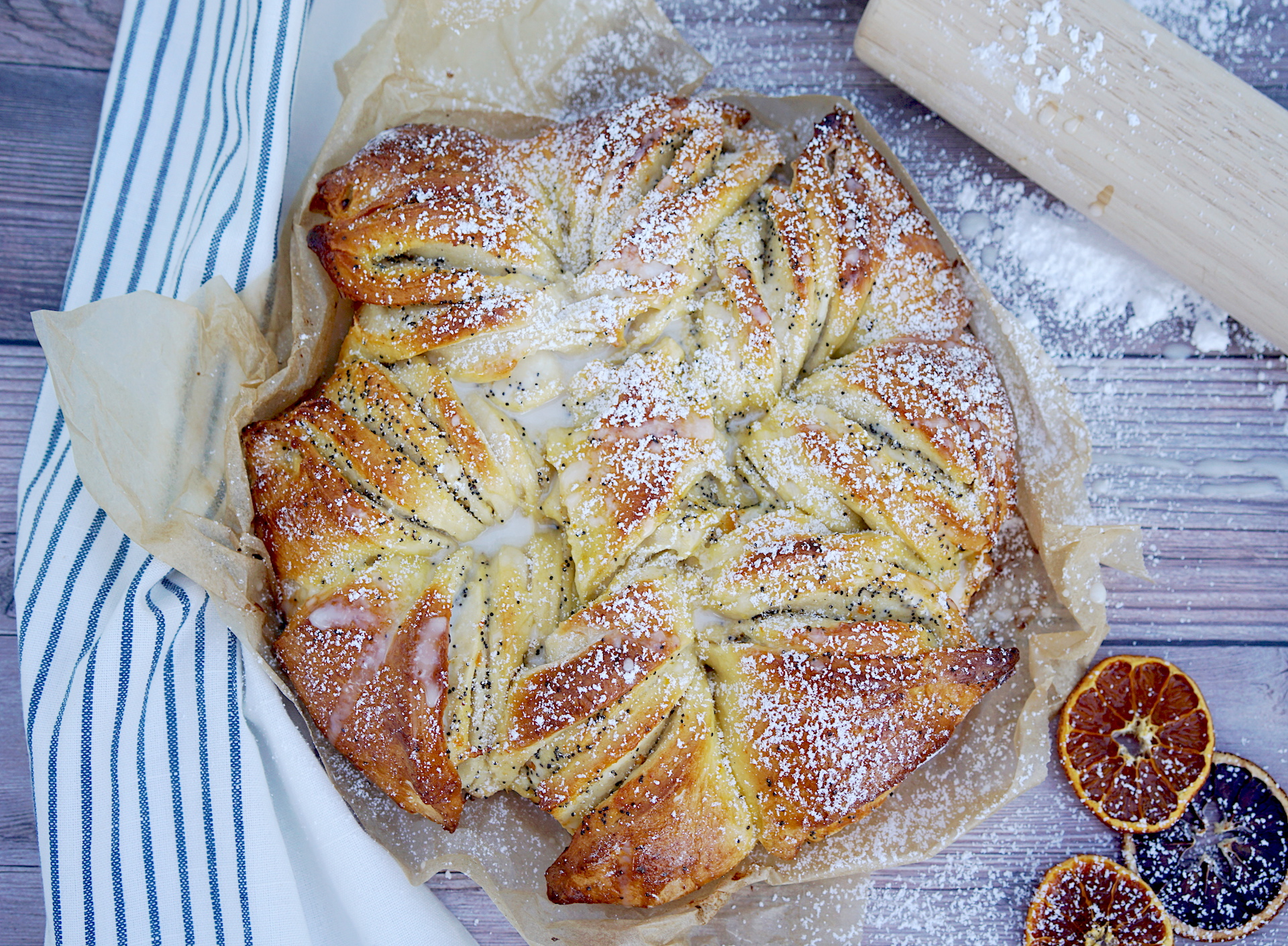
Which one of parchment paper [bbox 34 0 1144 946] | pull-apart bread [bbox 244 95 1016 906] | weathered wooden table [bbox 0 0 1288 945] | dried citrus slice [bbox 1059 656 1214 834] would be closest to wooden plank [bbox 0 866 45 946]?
weathered wooden table [bbox 0 0 1288 945]

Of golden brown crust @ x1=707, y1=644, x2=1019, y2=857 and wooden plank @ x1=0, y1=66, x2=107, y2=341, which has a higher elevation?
wooden plank @ x1=0, y1=66, x2=107, y2=341

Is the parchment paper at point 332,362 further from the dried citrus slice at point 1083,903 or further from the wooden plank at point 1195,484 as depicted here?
the dried citrus slice at point 1083,903

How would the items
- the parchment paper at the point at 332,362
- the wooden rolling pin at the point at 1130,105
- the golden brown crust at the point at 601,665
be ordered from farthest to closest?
the wooden rolling pin at the point at 1130,105, the parchment paper at the point at 332,362, the golden brown crust at the point at 601,665

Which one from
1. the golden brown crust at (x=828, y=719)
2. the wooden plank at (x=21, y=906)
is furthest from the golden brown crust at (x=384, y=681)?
the wooden plank at (x=21, y=906)

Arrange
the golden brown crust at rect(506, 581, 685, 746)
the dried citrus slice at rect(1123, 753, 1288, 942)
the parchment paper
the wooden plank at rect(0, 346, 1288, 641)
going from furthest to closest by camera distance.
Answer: the wooden plank at rect(0, 346, 1288, 641)
the dried citrus slice at rect(1123, 753, 1288, 942)
the parchment paper
the golden brown crust at rect(506, 581, 685, 746)

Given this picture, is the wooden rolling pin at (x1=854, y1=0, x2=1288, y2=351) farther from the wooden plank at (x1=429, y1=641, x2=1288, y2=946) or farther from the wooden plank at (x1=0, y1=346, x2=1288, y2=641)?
the wooden plank at (x1=429, y1=641, x2=1288, y2=946)

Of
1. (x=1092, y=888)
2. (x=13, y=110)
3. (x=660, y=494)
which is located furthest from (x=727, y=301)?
(x=13, y=110)

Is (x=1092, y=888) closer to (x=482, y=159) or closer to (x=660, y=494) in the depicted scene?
(x=660, y=494)

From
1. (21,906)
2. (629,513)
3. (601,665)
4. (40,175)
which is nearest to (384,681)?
(601,665)
